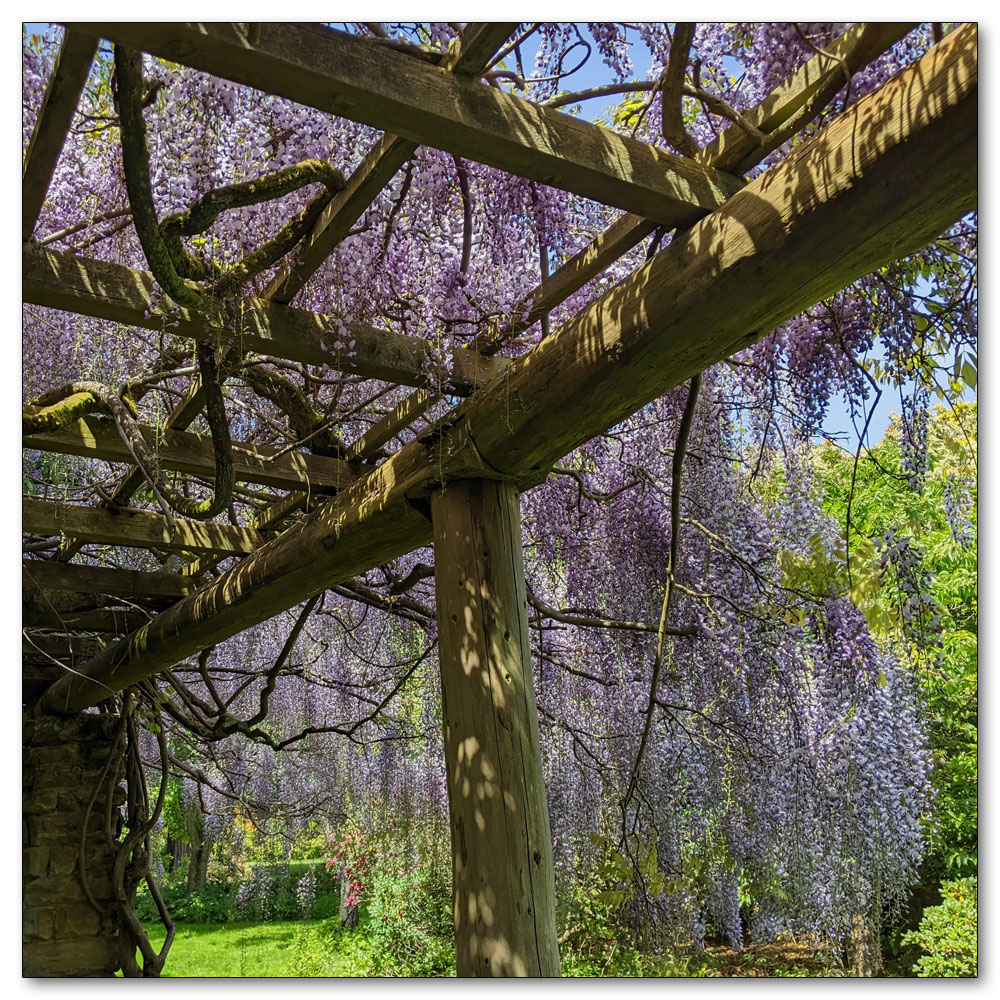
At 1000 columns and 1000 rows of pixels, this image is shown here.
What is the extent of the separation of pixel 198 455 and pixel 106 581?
1011mm

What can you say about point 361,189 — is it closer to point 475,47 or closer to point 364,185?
point 364,185

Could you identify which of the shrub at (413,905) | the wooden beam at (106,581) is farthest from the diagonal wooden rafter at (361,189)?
the shrub at (413,905)

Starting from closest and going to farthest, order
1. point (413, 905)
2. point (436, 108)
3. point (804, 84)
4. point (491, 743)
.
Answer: point (436, 108) < point (804, 84) < point (491, 743) < point (413, 905)

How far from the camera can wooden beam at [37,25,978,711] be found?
3.03ft

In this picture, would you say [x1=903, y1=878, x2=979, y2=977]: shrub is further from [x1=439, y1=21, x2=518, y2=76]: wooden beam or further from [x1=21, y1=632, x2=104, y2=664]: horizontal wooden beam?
[x1=21, y1=632, x2=104, y2=664]: horizontal wooden beam

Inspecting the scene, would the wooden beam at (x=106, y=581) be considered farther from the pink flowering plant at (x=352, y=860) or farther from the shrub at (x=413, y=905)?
the pink flowering plant at (x=352, y=860)

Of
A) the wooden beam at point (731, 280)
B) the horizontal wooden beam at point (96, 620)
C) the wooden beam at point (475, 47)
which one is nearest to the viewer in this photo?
the wooden beam at point (731, 280)

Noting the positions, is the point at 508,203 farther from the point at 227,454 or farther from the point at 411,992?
the point at 411,992

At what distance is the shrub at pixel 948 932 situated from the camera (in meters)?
2.78

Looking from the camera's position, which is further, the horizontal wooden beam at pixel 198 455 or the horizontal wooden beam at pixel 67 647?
the horizontal wooden beam at pixel 67 647

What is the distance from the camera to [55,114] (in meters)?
1.16

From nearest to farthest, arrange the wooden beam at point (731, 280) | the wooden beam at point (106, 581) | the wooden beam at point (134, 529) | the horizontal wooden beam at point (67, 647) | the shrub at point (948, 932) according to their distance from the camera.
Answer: the wooden beam at point (731, 280), the wooden beam at point (134, 529), the shrub at point (948, 932), the wooden beam at point (106, 581), the horizontal wooden beam at point (67, 647)

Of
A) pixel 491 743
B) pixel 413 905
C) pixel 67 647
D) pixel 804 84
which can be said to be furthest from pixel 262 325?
pixel 413 905

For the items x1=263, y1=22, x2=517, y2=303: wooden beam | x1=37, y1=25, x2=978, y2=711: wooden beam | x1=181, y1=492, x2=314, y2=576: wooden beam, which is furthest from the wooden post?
x1=181, y1=492, x2=314, y2=576: wooden beam
